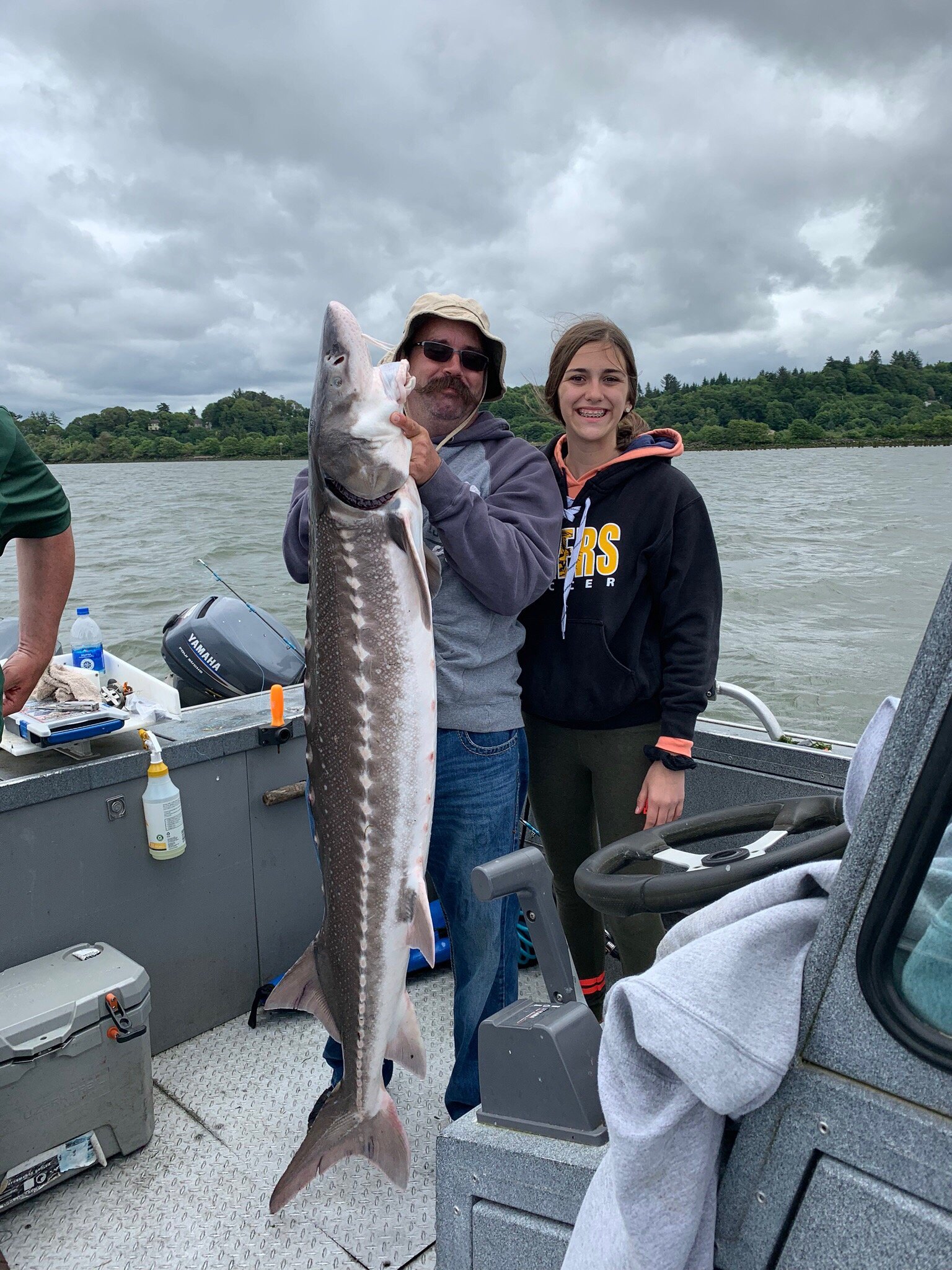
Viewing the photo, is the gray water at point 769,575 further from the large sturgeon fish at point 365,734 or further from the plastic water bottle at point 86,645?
the large sturgeon fish at point 365,734

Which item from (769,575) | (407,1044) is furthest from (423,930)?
(769,575)

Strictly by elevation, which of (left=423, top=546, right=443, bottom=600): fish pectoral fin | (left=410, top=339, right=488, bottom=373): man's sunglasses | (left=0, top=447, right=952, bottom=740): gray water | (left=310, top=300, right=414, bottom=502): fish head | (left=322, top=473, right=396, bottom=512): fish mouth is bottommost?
(left=0, top=447, right=952, bottom=740): gray water

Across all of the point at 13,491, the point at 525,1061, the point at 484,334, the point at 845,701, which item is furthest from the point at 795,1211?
the point at 845,701

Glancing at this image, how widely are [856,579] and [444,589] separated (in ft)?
47.6

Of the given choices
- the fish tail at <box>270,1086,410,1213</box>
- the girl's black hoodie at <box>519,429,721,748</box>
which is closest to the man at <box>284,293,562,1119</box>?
the girl's black hoodie at <box>519,429,721,748</box>

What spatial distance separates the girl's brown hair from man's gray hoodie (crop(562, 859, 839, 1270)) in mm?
1903

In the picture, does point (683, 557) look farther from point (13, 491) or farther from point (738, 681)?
point (738, 681)

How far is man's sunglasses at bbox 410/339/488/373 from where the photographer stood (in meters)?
2.27

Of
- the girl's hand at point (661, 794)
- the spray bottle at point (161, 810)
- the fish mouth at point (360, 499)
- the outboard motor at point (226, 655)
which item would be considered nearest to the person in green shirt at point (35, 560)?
the spray bottle at point (161, 810)

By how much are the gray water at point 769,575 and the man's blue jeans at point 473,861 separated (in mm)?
6422

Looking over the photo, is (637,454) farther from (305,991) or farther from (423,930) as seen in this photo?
(305,991)

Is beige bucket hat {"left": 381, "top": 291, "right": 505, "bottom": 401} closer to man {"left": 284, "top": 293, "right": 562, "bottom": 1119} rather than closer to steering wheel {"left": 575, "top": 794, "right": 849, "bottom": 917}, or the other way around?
man {"left": 284, "top": 293, "right": 562, "bottom": 1119}

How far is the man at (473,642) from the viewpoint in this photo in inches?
88.3

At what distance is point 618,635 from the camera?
246cm
